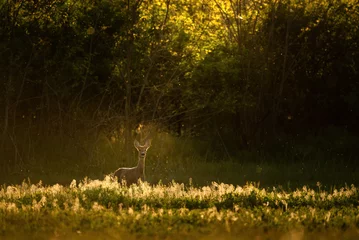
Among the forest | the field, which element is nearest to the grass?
the field

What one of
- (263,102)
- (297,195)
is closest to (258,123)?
(263,102)

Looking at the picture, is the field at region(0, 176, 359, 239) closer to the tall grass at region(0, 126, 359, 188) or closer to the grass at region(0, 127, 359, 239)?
the grass at region(0, 127, 359, 239)

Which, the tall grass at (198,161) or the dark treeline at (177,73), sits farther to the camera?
the dark treeline at (177,73)

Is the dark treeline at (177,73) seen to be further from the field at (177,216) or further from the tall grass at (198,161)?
the field at (177,216)

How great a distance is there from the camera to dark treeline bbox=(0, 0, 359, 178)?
2380 centimetres

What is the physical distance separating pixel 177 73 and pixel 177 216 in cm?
1568

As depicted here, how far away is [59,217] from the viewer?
1068 centimetres

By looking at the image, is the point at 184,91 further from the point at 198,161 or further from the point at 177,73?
the point at 198,161

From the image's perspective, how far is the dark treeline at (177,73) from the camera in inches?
937

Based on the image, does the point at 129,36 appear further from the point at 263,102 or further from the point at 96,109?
the point at 263,102

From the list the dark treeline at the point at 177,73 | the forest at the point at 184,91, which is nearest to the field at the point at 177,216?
the forest at the point at 184,91

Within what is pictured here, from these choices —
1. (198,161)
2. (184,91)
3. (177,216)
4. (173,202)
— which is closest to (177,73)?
(184,91)

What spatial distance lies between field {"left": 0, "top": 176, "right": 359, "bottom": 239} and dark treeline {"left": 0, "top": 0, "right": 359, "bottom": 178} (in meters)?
10.2

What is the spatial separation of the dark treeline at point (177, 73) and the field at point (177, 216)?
10.2 m
